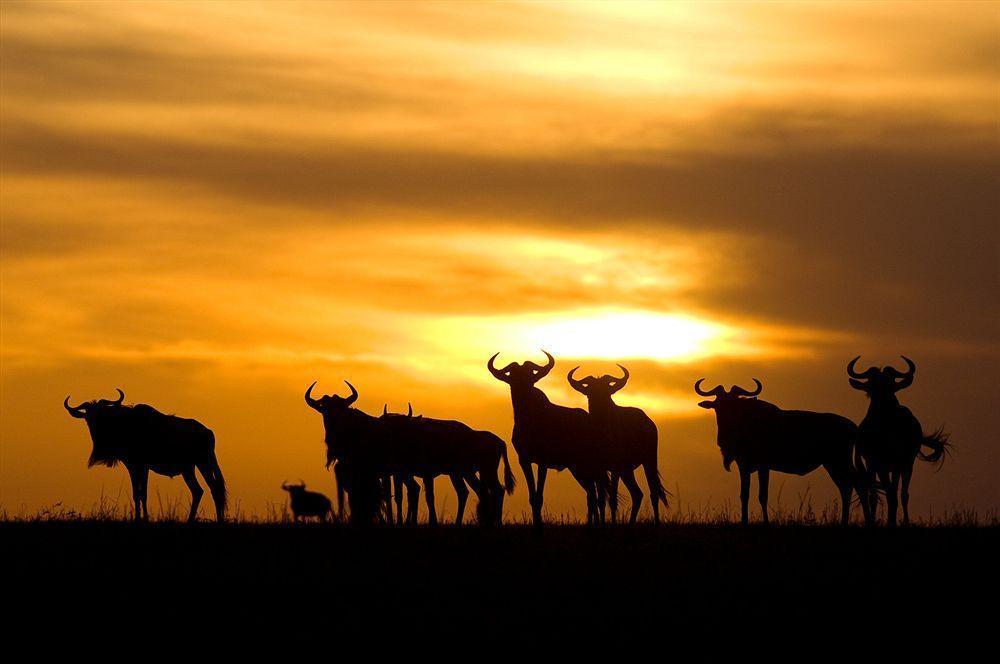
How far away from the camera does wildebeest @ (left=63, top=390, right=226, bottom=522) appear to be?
95.5 ft

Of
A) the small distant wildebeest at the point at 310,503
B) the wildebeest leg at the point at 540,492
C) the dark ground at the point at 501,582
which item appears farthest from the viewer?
the small distant wildebeest at the point at 310,503

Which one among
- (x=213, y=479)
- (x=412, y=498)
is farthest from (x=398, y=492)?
(x=213, y=479)

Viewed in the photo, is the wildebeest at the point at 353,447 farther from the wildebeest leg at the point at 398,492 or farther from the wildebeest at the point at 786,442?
the wildebeest at the point at 786,442

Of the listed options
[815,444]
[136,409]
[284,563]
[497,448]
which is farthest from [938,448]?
[136,409]

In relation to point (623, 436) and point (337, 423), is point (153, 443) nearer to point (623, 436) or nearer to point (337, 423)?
point (337, 423)

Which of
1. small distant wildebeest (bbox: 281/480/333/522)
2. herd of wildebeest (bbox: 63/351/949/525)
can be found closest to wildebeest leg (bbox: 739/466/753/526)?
herd of wildebeest (bbox: 63/351/949/525)

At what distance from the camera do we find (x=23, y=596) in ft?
55.4

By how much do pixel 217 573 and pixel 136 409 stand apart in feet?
40.3

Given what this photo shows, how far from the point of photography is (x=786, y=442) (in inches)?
1016

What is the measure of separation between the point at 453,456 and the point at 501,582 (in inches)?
348

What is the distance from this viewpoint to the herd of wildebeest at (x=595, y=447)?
24234 mm

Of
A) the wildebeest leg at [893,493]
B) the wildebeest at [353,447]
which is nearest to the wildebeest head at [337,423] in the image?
the wildebeest at [353,447]

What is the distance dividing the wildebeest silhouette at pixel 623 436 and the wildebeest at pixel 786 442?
4.14ft

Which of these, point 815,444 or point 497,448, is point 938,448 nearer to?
point 815,444
